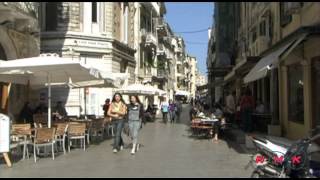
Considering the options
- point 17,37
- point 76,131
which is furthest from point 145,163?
point 17,37

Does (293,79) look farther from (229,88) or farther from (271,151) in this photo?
(229,88)

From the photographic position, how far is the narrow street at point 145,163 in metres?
11.8

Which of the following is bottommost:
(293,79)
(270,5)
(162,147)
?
(162,147)

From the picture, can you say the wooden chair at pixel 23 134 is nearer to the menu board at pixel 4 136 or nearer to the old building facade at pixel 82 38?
the menu board at pixel 4 136

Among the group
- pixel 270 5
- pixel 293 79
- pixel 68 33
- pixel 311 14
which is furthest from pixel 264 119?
pixel 68 33

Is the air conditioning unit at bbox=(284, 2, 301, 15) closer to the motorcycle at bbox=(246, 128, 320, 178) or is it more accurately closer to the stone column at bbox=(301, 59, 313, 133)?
the stone column at bbox=(301, 59, 313, 133)

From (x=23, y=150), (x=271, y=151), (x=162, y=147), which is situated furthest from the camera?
(x=162, y=147)

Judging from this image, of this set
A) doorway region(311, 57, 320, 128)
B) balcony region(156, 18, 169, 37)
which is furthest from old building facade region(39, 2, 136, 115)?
balcony region(156, 18, 169, 37)

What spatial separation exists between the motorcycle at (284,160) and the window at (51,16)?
1110 inches

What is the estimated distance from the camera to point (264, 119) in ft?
74.8

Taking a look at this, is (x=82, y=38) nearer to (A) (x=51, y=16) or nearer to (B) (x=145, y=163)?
(A) (x=51, y=16)

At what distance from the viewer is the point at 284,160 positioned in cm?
838

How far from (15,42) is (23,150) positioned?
8.68 m

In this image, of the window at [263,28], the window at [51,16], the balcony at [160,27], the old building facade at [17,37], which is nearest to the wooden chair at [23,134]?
the old building facade at [17,37]
